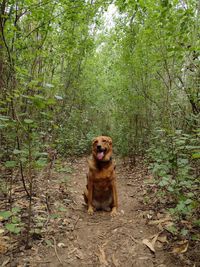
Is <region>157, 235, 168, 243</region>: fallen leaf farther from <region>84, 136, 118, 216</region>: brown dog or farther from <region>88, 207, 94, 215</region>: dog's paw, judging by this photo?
<region>88, 207, 94, 215</region>: dog's paw

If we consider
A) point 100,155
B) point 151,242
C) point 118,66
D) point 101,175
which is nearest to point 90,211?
point 101,175

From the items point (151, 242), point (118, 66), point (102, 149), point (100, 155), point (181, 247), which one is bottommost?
point (151, 242)

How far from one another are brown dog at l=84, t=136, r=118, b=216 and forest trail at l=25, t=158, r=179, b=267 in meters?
0.29

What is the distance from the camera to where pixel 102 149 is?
4.46m

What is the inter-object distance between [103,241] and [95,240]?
12 centimetres

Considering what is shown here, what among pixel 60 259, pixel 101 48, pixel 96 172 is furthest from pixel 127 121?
pixel 101 48

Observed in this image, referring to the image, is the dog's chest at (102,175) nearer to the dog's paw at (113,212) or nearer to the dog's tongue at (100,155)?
the dog's tongue at (100,155)

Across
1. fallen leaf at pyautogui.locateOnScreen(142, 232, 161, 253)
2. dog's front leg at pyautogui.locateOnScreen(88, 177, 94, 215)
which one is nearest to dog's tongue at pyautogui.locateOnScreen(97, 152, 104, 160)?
dog's front leg at pyautogui.locateOnScreen(88, 177, 94, 215)

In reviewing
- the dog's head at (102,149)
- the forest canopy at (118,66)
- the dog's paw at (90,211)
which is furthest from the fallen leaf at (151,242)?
the dog's head at (102,149)

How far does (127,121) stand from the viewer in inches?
385

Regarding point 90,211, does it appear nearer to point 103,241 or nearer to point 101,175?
point 101,175

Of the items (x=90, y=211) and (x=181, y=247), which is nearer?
(x=181, y=247)

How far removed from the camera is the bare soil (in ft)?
9.31

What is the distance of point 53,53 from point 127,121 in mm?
3893
